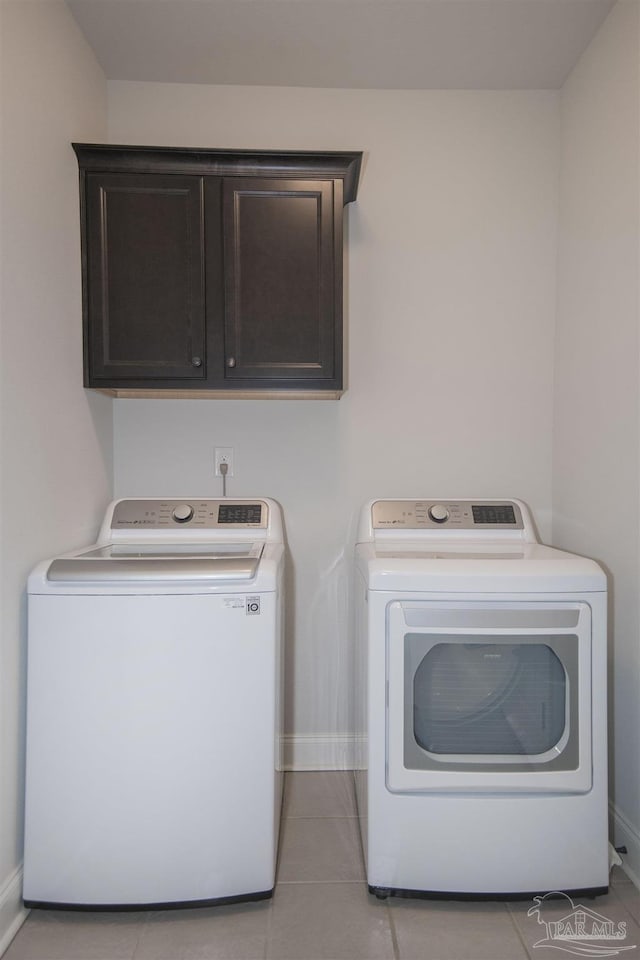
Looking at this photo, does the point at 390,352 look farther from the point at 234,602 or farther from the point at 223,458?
the point at 234,602

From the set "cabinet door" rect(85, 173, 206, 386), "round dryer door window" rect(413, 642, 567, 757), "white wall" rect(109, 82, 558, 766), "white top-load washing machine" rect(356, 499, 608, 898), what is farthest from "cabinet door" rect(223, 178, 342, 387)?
"round dryer door window" rect(413, 642, 567, 757)

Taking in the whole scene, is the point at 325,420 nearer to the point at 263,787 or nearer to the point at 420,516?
the point at 420,516

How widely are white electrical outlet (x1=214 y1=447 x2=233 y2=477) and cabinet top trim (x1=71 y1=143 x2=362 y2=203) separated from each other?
949 mm

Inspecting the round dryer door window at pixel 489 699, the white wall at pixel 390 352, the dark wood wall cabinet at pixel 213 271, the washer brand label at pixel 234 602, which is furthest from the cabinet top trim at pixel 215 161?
the round dryer door window at pixel 489 699

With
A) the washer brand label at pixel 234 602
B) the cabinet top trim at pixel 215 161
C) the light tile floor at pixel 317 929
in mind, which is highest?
the cabinet top trim at pixel 215 161

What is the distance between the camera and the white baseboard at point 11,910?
4.45ft

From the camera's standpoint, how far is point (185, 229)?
181cm

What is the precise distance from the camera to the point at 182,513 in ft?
6.26

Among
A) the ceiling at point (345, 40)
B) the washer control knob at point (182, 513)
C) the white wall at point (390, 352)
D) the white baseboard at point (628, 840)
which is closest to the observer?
the white baseboard at point (628, 840)

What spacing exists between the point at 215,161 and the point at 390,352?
2.93 feet

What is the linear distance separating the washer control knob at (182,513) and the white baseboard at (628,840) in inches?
66.0

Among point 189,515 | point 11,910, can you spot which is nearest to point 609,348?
point 189,515

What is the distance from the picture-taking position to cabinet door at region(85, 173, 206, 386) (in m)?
1.80

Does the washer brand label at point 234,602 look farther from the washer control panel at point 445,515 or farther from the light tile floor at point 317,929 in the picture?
the light tile floor at point 317,929
